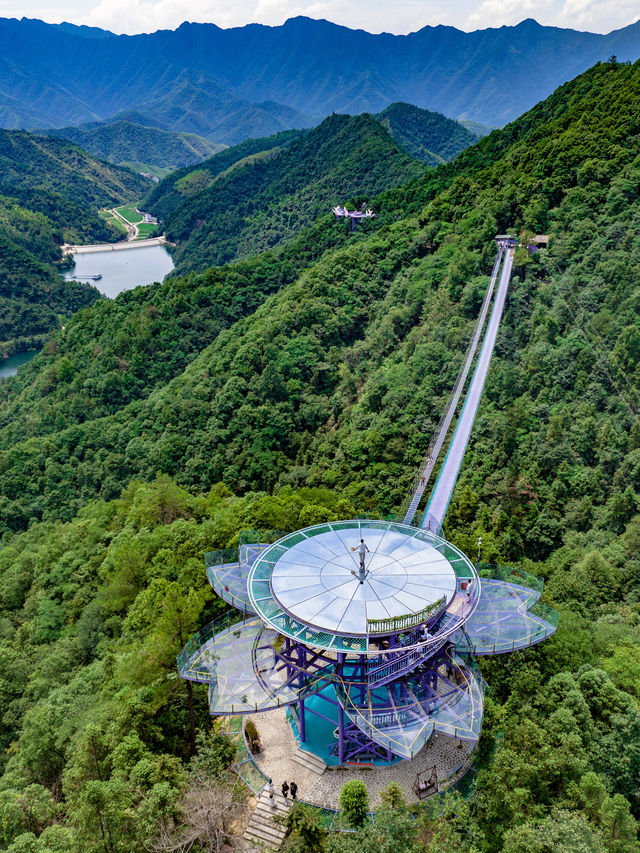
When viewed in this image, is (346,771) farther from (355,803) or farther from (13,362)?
(13,362)

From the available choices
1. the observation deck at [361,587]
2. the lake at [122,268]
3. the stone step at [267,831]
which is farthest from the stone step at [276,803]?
the lake at [122,268]

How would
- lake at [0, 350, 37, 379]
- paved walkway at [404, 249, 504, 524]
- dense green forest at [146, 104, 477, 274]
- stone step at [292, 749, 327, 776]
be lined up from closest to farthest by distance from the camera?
stone step at [292, 749, 327, 776] < paved walkway at [404, 249, 504, 524] < lake at [0, 350, 37, 379] < dense green forest at [146, 104, 477, 274]

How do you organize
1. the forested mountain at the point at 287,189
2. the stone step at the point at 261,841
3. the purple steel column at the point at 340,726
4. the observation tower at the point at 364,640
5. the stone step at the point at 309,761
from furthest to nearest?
the forested mountain at the point at 287,189 → the stone step at the point at 309,761 → the purple steel column at the point at 340,726 → the observation tower at the point at 364,640 → the stone step at the point at 261,841

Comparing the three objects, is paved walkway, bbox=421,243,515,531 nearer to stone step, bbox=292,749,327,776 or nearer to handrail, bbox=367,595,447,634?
handrail, bbox=367,595,447,634

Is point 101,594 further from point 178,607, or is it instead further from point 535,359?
point 535,359

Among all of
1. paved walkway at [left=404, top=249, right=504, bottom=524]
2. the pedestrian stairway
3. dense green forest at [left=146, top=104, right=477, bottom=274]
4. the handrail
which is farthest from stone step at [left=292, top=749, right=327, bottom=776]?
dense green forest at [left=146, top=104, right=477, bottom=274]

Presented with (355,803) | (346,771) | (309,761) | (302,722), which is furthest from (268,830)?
(302,722)

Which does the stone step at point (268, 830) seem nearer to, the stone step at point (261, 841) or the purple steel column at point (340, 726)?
the stone step at point (261, 841)
